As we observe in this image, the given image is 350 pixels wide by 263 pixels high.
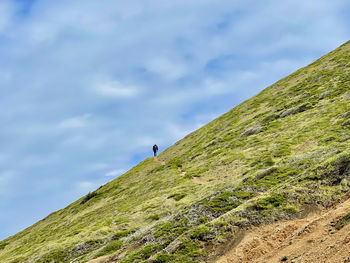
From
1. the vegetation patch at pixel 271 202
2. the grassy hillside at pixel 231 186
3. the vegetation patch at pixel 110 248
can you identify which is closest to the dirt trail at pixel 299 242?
the grassy hillside at pixel 231 186

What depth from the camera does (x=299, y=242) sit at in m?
17.4

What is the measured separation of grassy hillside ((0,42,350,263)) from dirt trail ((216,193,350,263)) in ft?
3.27

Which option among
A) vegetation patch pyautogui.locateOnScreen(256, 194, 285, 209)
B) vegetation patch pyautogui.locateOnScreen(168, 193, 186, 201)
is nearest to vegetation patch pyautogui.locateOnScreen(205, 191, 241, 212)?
vegetation patch pyautogui.locateOnScreen(256, 194, 285, 209)

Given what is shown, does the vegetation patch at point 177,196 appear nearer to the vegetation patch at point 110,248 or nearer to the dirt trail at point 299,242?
the vegetation patch at point 110,248

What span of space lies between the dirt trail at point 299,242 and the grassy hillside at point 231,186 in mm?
996

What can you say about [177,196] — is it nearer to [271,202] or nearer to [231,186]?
[231,186]

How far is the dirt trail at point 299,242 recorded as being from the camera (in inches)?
572

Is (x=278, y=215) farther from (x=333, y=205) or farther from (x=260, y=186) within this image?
(x=260, y=186)

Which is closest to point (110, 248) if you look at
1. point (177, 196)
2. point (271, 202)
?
point (177, 196)

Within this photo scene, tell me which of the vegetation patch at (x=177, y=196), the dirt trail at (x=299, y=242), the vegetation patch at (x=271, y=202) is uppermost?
the vegetation patch at (x=177, y=196)

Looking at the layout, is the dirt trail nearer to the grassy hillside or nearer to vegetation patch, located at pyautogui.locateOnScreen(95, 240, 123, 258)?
the grassy hillside

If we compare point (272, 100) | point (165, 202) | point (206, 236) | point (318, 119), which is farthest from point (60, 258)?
point (272, 100)

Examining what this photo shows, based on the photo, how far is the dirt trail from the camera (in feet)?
47.6

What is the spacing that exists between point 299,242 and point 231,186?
15005 millimetres
